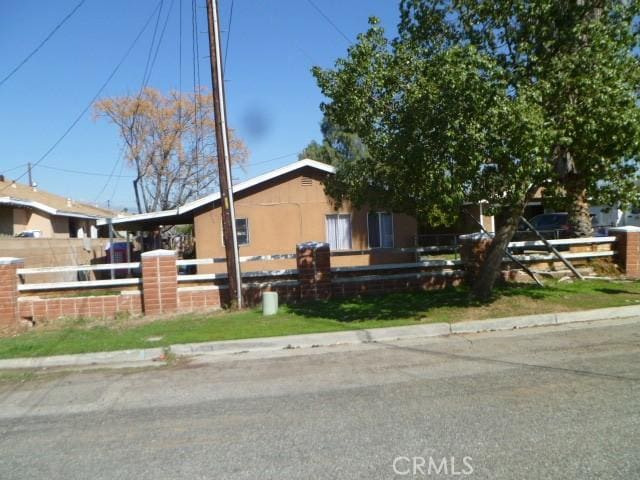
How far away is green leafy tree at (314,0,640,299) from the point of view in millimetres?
7969

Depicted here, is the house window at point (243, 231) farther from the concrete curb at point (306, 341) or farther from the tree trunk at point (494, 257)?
the concrete curb at point (306, 341)

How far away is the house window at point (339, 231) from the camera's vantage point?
1750 cm

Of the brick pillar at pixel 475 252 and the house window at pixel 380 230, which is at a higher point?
the house window at pixel 380 230

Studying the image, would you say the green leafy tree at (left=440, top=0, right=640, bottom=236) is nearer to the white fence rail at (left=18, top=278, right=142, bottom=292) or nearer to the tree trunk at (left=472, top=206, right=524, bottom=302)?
the tree trunk at (left=472, top=206, right=524, bottom=302)

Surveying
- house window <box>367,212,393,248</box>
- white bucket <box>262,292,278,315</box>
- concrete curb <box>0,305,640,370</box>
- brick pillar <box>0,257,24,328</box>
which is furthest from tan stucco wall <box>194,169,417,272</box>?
concrete curb <box>0,305,640,370</box>

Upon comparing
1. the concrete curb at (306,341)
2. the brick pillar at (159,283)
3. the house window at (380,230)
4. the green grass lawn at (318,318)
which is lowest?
the concrete curb at (306,341)

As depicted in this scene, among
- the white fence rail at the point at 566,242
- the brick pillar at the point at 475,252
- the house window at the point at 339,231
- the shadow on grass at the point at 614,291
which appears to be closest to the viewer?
the shadow on grass at the point at 614,291

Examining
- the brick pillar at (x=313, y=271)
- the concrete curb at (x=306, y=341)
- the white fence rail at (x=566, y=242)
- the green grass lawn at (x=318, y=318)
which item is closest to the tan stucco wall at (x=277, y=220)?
the brick pillar at (x=313, y=271)

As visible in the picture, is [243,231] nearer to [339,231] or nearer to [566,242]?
[339,231]

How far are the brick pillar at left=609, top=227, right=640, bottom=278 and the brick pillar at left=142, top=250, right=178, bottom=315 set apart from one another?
1162cm

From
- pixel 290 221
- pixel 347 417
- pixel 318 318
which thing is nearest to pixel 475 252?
pixel 318 318

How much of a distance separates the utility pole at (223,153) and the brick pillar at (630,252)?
1022cm

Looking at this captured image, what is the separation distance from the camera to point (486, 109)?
7883 millimetres

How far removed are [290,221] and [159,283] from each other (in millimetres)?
6363
